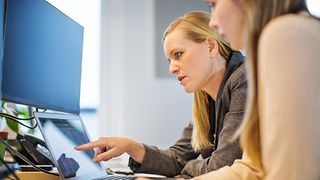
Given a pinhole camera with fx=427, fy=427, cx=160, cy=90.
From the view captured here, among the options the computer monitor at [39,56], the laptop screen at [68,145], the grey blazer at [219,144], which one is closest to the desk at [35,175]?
the laptop screen at [68,145]

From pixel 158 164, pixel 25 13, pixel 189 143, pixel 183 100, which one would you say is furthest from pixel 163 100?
pixel 25 13

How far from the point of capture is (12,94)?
3.18ft

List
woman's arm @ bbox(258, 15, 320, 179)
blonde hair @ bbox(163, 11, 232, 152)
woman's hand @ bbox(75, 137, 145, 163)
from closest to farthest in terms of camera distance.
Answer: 1. woman's arm @ bbox(258, 15, 320, 179)
2. woman's hand @ bbox(75, 137, 145, 163)
3. blonde hair @ bbox(163, 11, 232, 152)

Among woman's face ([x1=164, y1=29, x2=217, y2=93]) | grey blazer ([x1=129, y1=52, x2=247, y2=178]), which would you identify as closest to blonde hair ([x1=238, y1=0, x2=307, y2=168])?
grey blazer ([x1=129, y1=52, x2=247, y2=178])

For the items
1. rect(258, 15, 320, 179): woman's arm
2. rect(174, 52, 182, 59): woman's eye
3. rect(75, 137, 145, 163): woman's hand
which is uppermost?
rect(174, 52, 182, 59): woman's eye

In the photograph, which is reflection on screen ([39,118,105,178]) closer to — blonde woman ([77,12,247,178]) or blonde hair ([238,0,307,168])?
blonde woman ([77,12,247,178])

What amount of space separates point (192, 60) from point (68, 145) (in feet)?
1.64

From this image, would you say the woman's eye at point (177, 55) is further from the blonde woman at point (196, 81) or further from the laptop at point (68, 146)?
the laptop at point (68, 146)

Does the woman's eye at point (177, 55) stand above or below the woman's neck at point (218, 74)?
above

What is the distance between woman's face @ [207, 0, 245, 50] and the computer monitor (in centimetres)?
50

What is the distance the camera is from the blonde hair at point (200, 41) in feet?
4.63

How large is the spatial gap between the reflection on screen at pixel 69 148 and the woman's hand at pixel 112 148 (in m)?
0.03

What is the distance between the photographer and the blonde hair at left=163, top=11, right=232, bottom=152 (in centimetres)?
141

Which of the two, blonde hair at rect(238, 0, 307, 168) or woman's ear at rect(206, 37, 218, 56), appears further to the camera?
woman's ear at rect(206, 37, 218, 56)
